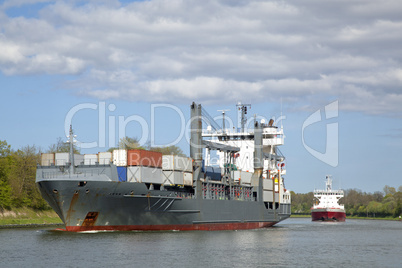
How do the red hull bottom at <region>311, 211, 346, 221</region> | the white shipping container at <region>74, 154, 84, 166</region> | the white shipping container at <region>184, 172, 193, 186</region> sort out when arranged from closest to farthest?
the white shipping container at <region>74, 154, 84, 166</region> → the white shipping container at <region>184, 172, 193, 186</region> → the red hull bottom at <region>311, 211, 346, 221</region>

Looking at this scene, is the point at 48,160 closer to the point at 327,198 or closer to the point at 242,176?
the point at 242,176

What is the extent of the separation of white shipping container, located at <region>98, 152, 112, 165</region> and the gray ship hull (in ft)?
5.60

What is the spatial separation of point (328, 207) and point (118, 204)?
8095cm

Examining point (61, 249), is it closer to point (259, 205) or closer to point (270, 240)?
point (270, 240)

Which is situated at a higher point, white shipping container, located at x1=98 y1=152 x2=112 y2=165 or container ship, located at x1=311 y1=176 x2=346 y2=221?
white shipping container, located at x1=98 y1=152 x2=112 y2=165

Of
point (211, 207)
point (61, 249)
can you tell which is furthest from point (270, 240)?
point (61, 249)

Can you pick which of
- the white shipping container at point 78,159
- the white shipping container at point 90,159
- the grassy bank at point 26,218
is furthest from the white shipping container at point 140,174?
the grassy bank at point 26,218

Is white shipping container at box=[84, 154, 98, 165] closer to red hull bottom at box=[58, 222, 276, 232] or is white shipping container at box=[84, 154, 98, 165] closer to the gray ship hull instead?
the gray ship hull

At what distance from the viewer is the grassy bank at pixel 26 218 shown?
7656 cm

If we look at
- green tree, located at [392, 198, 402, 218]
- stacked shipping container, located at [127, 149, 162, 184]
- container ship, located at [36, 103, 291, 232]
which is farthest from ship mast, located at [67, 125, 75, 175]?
green tree, located at [392, 198, 402, 218]

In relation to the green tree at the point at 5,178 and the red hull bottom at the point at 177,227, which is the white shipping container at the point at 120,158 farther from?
the green tree at the point at 5,178

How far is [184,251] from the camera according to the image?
4222 centimetres

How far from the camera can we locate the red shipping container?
52.3 m

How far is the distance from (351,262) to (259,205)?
113 feet
